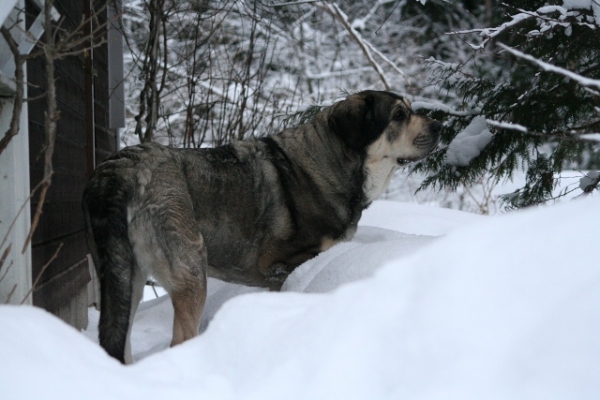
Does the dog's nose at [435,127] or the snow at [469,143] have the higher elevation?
the dog's nose at [435,127]

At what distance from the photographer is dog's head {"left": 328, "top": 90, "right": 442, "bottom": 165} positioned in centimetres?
467

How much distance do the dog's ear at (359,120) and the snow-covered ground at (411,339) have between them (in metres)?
2.78

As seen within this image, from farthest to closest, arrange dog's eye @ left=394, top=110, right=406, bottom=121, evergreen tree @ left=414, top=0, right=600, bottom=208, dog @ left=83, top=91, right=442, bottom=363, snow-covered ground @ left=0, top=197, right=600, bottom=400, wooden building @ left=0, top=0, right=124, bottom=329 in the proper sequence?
1. dog's eye @ left=394, top=110, right=406, bottom=121
2. evergreen tree @ left=414, top=0, right=600, bottom=208
3. wooden building @ left=0, top=0, right=124, bottom=329
4. dog @ left=83, top=91, right=442, bottom=363
5. snow-covered ground @ left=0, top=197, right=600, bottom=400

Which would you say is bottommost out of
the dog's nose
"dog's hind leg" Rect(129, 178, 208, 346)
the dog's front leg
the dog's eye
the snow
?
the dog's front leg

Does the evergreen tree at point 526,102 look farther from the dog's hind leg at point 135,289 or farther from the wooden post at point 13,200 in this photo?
the wooden post at point 13,200

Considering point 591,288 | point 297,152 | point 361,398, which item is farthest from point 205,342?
point 297,152

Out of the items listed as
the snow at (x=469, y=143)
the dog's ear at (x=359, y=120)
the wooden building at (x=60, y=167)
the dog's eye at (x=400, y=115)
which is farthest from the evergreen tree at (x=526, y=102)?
the wooden building at (x=60, y=167)

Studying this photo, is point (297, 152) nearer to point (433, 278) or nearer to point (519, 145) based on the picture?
point (519, 145)

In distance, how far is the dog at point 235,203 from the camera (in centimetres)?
337

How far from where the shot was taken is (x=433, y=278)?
1729mm

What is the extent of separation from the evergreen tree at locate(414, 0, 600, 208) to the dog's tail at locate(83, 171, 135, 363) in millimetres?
2170

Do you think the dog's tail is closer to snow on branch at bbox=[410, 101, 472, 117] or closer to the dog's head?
the dog's head

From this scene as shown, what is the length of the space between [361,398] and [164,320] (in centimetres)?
414

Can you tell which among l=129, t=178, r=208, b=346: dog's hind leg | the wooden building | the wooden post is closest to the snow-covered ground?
the wooden building
